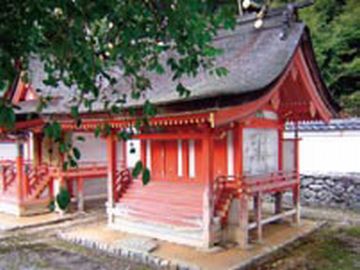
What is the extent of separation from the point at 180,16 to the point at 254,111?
198 inches

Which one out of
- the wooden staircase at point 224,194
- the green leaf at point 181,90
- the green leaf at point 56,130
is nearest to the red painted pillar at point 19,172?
the wooden staircase at point 224,194

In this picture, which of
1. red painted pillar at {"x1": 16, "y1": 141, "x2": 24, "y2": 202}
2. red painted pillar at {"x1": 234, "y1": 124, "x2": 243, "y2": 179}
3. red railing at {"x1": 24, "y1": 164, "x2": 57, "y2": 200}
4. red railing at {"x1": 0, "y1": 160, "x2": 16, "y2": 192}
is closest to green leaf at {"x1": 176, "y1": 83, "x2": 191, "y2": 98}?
red painted pillar at {"x1": 234, "y1": 124, "x2": 243, "y2": 179}

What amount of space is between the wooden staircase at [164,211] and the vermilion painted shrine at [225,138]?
0.02 metres

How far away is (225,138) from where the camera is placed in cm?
865

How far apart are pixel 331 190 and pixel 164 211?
6645 millimetres

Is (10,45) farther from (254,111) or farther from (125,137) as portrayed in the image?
(254,111)

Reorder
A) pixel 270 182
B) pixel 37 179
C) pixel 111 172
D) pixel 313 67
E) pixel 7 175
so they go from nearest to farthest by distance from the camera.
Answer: pixel 270 182
pixel 313 67
pixel 111 172
pixel 37 179
pixel 7 175

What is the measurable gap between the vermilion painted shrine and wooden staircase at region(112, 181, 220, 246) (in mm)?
22

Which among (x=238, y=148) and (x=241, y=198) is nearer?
(x=241, y=198)

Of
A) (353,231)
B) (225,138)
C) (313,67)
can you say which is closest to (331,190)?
(353,231)

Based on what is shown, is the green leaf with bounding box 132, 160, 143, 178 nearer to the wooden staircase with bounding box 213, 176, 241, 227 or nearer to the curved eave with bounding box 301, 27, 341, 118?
the wooden staircase with bounding box 213, 176, 241, 227

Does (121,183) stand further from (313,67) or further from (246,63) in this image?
(313,67)

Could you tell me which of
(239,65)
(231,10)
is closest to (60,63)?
(231,10)

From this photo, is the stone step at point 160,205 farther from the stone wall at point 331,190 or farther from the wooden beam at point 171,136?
the stone wall at point 331,190
